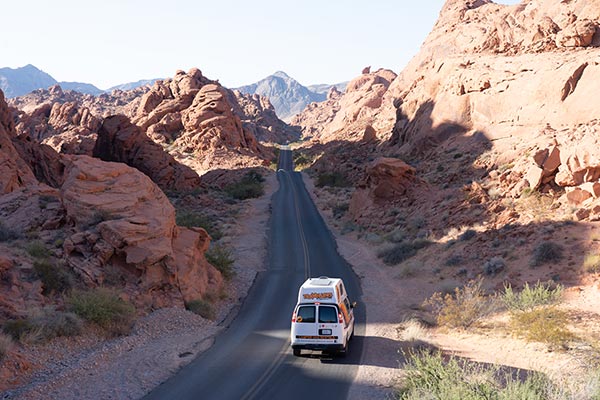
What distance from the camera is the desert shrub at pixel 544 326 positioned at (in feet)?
44.6

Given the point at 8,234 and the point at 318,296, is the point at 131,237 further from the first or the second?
the point at 318,296

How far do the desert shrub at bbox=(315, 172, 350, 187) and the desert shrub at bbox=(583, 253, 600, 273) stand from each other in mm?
44730

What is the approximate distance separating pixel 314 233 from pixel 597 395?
1339 inches

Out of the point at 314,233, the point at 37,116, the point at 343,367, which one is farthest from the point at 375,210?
the point at 37,116

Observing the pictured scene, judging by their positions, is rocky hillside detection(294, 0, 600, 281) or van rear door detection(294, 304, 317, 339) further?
rocky hillside detection(294, 0, 600, 281)

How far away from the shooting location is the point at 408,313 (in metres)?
19.5

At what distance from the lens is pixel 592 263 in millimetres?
18953

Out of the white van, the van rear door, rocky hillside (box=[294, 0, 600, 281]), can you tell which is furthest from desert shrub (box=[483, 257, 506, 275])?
the van rear door

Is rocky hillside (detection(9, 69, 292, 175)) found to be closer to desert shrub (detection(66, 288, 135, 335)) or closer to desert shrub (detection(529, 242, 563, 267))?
desert shrub (detection(529, 242, 563, 267))

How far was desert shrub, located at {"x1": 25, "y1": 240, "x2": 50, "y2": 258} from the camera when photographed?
55.4ft

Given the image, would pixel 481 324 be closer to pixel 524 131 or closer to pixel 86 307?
pixel 86 307

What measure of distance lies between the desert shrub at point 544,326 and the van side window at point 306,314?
637cm

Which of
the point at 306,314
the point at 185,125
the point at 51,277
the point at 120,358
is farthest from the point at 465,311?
the point at 185,125

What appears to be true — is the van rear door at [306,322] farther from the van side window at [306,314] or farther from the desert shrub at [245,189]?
the desert shrub at [245,189]
